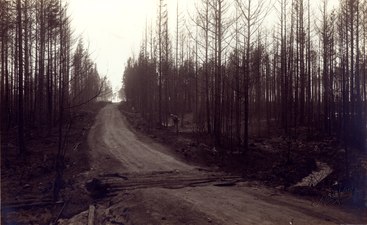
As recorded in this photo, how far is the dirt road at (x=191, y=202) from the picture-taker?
8320mm

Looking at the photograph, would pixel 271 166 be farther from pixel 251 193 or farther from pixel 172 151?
pixel 172 151

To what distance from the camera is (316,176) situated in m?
13.1

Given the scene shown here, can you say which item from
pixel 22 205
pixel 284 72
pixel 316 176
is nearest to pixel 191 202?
pixel 22 205

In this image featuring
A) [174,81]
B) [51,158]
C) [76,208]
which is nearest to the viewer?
[76,208]

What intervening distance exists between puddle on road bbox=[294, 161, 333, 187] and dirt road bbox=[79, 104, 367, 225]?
127cm

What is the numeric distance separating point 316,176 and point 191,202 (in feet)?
19.0

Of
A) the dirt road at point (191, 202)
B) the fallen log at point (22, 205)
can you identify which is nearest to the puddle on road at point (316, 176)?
the dirt road at point (191, 202)

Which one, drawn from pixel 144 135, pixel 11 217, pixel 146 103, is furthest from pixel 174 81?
pixel 11 217

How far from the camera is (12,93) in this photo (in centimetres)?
3039

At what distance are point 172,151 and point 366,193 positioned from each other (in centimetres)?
1067

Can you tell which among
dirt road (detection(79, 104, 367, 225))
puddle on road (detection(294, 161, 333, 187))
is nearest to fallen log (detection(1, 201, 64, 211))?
dirt road (detection(79, 104, 367, 225))

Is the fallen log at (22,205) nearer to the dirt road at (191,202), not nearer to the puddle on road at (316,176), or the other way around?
the dirt road at (191,202)

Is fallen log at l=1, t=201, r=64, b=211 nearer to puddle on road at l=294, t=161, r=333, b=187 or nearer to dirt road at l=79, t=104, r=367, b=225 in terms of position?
dirt road at l=79, t=104, r=367, b=225

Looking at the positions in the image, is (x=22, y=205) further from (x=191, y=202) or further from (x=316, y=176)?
(x=316, y=176)
